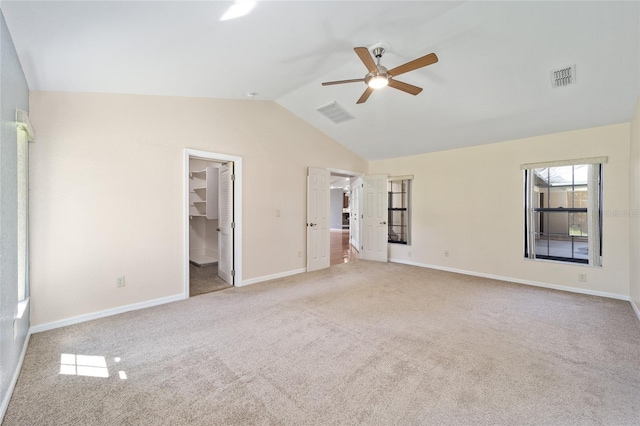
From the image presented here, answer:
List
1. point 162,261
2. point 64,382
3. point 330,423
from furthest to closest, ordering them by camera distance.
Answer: point 162,261 → point 64,382 → point 330,423

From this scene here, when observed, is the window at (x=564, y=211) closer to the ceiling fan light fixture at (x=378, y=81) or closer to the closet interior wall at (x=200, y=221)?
the ceiling fan light fixture at (x=378, y=81)

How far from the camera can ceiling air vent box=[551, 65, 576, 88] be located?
2995 millimetres

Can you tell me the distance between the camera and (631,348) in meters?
2.45

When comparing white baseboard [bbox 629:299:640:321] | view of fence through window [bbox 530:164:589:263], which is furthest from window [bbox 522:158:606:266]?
white baseboard [bbox 629:299:640:321]

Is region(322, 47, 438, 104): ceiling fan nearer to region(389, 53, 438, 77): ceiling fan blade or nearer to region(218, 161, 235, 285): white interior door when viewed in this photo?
region(389, 53, 438, 77): ceiling fan blade

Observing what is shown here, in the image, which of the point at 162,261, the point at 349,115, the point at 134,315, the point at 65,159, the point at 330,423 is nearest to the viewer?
the point at 330,423

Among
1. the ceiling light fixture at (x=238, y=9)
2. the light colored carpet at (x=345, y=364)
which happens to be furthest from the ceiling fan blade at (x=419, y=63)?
the light colored carpet at (x=345, y=364)

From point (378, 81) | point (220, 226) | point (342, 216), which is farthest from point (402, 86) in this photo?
point (342, 216)

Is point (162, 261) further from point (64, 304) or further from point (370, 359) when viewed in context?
point (370, 359)

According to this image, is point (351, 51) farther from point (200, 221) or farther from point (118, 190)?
point (200, 221)

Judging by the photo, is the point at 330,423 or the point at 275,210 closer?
the point at 330,423

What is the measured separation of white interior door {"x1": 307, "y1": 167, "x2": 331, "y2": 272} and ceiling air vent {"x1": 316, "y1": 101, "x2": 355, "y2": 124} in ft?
3.38

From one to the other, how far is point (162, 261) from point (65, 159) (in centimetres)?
152

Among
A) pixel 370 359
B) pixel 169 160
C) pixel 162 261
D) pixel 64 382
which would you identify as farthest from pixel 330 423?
pixel 169 160
